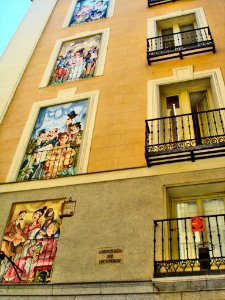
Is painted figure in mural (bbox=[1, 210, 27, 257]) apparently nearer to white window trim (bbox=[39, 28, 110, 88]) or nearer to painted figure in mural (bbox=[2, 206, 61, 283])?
painted figure in mural (bbox=[2, 206, 61, 283])

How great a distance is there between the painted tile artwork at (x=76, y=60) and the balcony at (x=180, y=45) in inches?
87.4

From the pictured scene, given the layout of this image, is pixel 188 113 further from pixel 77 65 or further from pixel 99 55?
pixel 77 65

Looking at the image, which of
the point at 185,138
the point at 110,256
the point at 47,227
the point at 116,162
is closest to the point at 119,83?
the point at 185,138

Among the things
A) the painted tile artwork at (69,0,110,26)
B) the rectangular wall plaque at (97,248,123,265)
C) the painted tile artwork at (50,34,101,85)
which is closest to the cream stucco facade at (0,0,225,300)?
the rectangular wall plaque at (97,248,123,265)

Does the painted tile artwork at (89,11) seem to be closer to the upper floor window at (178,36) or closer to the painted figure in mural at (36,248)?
the upper floor window at (178,36)

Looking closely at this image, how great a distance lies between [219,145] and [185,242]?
7.66ft

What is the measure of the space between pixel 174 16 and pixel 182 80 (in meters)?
4.53

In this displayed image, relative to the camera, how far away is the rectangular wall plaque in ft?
21.6

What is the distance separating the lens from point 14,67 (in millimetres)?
13172

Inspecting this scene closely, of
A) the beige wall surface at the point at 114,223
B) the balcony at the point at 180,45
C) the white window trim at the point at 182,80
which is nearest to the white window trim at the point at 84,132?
the beige wall surface at the point at 114,223

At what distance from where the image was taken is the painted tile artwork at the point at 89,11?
49.5 feet

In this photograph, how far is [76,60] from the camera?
1271 centimetres

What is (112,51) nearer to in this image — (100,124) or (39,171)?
(100,124)

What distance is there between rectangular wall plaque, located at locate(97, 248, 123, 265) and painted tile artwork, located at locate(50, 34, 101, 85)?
6813 mm
